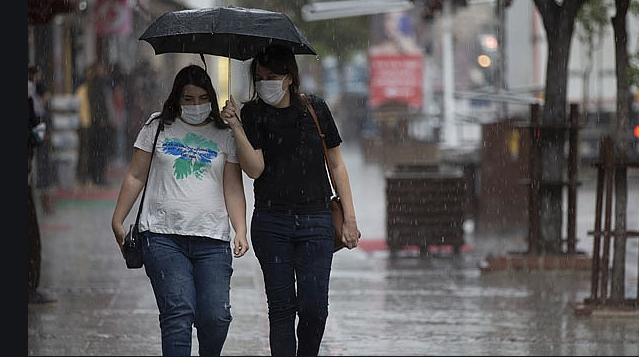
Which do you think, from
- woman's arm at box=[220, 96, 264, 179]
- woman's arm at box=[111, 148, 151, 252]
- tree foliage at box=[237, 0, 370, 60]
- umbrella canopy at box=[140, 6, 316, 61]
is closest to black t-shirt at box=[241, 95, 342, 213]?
woman's arm at box=[220, 96, 264, 179]

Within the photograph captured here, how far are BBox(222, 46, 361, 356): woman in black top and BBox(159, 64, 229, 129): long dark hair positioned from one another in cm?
17

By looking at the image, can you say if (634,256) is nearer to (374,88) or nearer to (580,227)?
(580,227)

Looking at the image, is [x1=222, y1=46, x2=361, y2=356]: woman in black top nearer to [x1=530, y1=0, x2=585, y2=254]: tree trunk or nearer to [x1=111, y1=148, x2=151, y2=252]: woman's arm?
[x1=111, y1=148, x2=151, y2=252]: woman's arm

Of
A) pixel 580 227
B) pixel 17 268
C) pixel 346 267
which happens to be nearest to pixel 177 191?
pixel 17 268

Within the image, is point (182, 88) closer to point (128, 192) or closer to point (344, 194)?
point (128, 192)

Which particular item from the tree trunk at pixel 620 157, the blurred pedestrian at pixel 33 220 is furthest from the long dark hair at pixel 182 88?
the tree trunk at pixel 620 157

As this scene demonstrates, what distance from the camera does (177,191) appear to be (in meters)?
5.80

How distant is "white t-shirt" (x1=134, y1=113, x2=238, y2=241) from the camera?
5.80 m

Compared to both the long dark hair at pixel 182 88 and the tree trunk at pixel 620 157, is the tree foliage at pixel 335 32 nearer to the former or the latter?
the tree trunk at pixel 620 157

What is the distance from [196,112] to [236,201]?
48 centimetres

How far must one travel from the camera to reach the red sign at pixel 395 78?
3064 centimetres

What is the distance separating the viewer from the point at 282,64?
19.4 feet

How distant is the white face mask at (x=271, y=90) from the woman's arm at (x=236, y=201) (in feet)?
1.17

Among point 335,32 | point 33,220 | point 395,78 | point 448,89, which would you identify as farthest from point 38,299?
point 335,32
